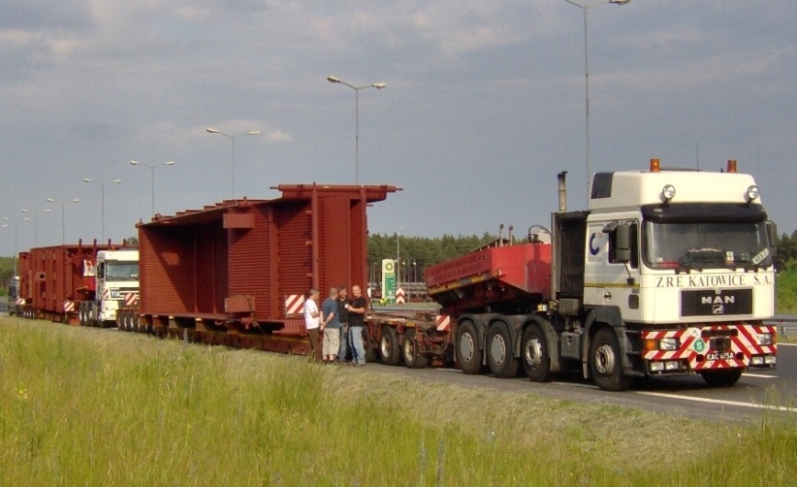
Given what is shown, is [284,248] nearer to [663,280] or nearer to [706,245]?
[663,280]

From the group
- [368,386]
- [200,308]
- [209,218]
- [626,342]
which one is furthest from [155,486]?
[200,308]

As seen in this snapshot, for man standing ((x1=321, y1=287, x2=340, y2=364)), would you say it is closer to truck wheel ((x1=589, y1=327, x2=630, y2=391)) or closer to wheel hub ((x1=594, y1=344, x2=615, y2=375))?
truck wheel ((x1=589, y1=327, x2=630, y2=391))

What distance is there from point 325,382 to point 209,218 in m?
17.2

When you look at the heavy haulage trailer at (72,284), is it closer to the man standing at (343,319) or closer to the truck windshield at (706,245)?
the man standing at (343,319)

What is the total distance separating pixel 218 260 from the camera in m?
31.6

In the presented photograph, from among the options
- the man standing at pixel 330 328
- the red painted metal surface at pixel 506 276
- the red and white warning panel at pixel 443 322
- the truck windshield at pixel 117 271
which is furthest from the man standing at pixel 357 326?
the truck windshield at pixel 117 271

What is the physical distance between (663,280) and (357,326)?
28.9 feet

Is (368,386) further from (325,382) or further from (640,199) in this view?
(640,199)

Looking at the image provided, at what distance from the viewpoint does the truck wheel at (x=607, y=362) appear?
1786 cm

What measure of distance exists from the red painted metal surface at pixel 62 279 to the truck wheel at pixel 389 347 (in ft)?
79.3

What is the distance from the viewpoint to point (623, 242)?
17234 millimetres

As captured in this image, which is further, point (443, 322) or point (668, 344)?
point (443, 322)

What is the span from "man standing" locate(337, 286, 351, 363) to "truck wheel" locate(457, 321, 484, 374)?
120 inches

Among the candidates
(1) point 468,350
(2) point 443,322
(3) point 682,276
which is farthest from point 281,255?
(3) point 682,276
